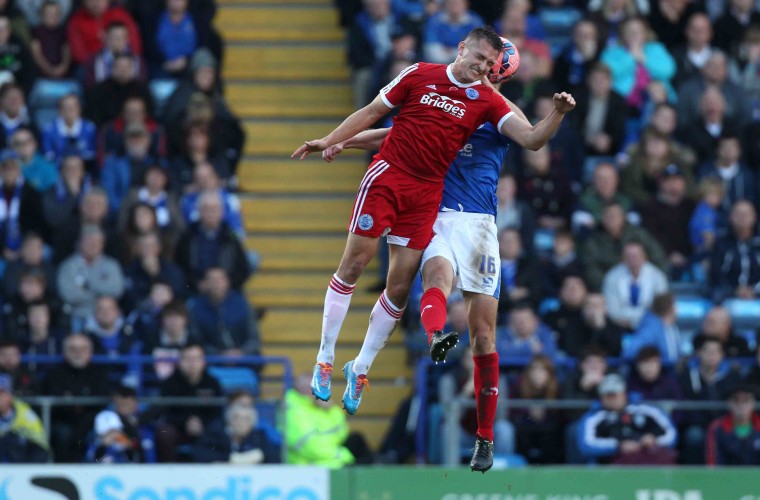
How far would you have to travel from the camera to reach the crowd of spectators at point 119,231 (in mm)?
14250

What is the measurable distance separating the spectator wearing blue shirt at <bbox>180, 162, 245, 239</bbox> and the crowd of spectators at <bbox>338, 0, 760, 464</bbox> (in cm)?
178

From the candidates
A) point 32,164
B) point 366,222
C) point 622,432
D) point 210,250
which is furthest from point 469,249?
point 32,164

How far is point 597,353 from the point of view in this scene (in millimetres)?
14625

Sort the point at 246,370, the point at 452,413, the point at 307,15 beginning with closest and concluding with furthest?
the point at 452,413 < the point at 246,370 < the point at 307,15

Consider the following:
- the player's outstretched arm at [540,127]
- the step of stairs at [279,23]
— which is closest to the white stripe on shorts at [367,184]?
the player's outstretched arm at [540,127]

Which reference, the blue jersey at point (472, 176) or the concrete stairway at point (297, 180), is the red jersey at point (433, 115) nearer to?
the blue jersey at point (472, 176)

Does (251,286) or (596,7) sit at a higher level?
(596,7)

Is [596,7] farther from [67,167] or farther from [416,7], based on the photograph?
[67,167]

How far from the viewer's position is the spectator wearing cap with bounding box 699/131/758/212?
54.4ft

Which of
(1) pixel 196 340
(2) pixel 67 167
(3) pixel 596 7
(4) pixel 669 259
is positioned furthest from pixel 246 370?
(3) pixel 596 7

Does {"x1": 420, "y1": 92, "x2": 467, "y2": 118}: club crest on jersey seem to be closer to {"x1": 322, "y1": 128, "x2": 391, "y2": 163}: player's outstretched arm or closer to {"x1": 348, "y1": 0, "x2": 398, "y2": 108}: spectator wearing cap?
{"x1": 322, "y1": 128, "x2": 391, "y2": 163}: player's outstretched arm

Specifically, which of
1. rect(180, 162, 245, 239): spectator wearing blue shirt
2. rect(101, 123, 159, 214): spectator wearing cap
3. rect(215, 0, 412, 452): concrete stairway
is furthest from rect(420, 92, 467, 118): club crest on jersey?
rect(101, 123, 159, 214): spectator wearing cap

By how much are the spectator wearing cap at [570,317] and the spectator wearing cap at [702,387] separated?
→ 0.93m

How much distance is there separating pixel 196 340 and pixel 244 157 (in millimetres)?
3157
